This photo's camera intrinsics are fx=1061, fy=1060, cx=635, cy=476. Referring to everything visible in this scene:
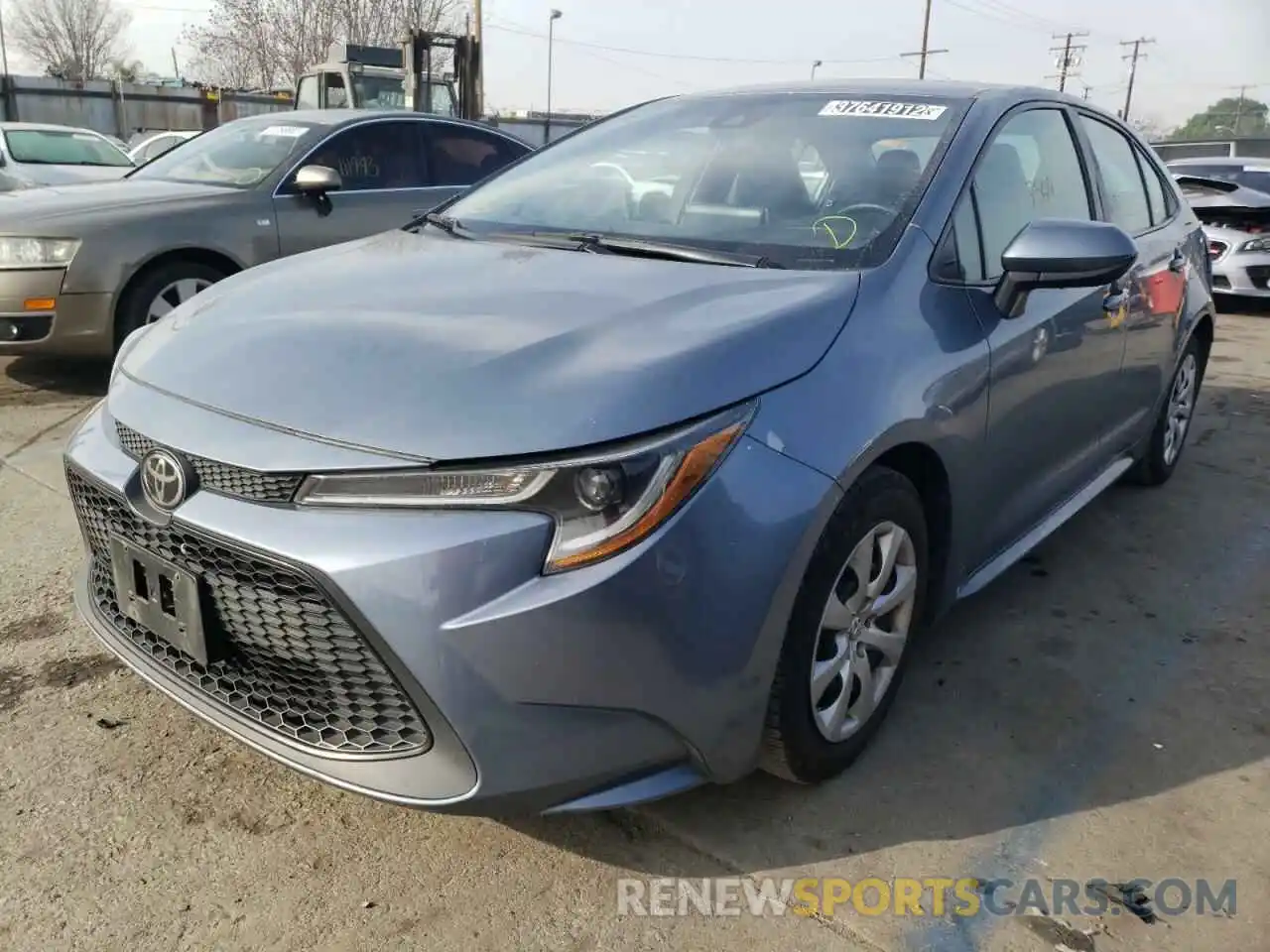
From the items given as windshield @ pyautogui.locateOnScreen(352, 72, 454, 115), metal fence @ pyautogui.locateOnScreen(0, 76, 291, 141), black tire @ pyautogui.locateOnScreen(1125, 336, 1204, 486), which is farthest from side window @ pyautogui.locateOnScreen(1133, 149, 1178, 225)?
metal fence @ pyautogui.locateOnScreen(0, 76, 291, 141)

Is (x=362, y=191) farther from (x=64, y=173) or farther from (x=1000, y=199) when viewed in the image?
(x=64, y=173)

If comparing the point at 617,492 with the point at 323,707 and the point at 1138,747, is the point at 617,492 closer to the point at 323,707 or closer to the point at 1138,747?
the point at 323,707

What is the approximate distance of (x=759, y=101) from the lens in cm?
312

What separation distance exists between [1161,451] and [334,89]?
1395cm

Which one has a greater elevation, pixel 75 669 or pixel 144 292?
pixel 144 292

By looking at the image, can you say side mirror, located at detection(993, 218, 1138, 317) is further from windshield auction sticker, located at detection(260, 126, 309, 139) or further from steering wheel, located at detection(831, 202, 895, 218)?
windshield auction sticker, located at detection(260, 126, 309, 139)

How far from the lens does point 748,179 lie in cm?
280

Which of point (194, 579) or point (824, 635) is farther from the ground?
point (194, 579)

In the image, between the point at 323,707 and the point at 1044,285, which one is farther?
the point at 1044,285

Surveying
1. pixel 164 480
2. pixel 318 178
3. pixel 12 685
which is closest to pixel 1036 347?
pixel 164 480

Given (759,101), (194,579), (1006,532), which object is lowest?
(1006,532)

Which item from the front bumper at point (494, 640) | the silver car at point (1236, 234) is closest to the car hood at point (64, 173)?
the front bumper at point (494, 640)

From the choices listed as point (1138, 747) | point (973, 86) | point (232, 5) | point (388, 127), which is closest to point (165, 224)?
point (388, 127)

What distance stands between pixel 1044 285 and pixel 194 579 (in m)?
2.02
